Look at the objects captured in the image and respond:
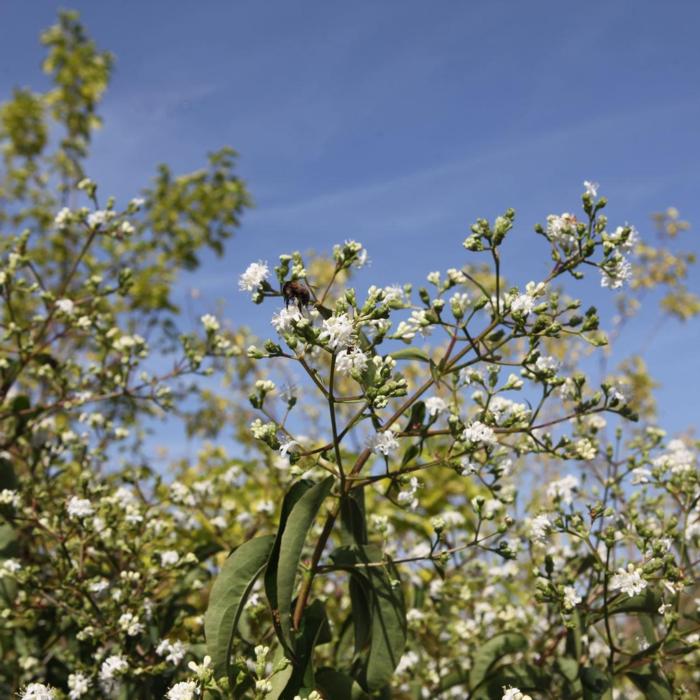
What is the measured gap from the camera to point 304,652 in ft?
6.52

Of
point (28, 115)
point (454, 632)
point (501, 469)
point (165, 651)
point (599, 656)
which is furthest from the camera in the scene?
point (28, 115)

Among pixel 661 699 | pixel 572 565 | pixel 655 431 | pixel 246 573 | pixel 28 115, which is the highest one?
pixel 28 115

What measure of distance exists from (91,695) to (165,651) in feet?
1.21

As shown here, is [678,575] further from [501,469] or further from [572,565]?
[572,565]

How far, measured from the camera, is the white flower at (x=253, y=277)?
211cm

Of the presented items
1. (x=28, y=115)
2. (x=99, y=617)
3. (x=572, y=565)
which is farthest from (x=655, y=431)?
(x=28, y=115)

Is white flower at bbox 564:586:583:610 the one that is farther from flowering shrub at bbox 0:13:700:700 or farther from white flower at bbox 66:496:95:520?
white flower at bbox 66:496:95:520

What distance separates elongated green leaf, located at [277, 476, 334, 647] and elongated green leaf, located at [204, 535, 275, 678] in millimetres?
121

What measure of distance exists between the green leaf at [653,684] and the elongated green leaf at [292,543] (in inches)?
53.9

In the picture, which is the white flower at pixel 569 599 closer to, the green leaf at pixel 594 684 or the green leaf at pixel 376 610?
the green leaf at pixel 594 684

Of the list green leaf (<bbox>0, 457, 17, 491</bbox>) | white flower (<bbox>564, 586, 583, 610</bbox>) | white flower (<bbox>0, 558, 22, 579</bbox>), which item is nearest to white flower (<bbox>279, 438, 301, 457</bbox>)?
white flower (<bbox>564, 586, 583, 610</bbox>)

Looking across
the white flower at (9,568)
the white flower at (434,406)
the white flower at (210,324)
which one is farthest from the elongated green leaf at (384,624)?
the white flower at (210,324)

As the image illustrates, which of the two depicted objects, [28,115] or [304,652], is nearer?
[304,652]

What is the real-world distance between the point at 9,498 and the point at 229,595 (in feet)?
4.90
